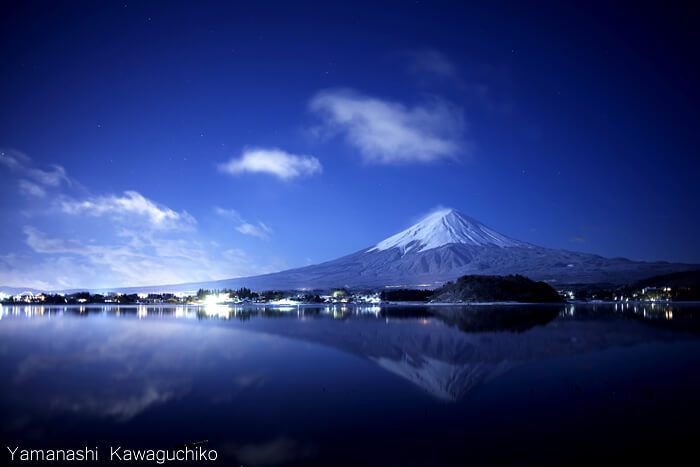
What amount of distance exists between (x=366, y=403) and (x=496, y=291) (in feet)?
309

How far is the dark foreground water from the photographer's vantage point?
8133mm

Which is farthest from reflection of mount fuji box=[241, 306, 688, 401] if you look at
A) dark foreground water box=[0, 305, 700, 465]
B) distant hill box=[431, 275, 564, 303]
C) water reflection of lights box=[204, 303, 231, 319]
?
distant hill box=[431, 275, 564, 303]

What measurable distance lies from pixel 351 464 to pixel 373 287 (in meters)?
182

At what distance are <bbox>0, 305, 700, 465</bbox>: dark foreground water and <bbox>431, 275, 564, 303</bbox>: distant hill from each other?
78.7 metres

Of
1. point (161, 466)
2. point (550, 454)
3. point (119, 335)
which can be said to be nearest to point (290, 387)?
point (161, 466)

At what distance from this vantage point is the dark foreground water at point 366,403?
8133 mm

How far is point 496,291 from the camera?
99375 mm

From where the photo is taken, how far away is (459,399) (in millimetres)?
11586

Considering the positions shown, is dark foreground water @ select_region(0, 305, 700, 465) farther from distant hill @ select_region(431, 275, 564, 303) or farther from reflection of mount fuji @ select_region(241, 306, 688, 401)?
A: distant hill @ select_region(431, 275, 564, 303)

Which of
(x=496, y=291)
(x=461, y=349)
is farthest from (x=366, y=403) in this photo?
(x=496, y=291)

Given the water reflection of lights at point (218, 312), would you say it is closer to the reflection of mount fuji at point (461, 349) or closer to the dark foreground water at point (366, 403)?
the reflection of mount fuji at point (461, 349)

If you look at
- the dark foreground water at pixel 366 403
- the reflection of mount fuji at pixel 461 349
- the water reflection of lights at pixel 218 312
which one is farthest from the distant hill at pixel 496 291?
the dark foreground water at pixel 366 403

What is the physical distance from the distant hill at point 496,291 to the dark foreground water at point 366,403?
78.7 metres

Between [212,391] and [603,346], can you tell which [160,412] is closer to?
[212,391]
